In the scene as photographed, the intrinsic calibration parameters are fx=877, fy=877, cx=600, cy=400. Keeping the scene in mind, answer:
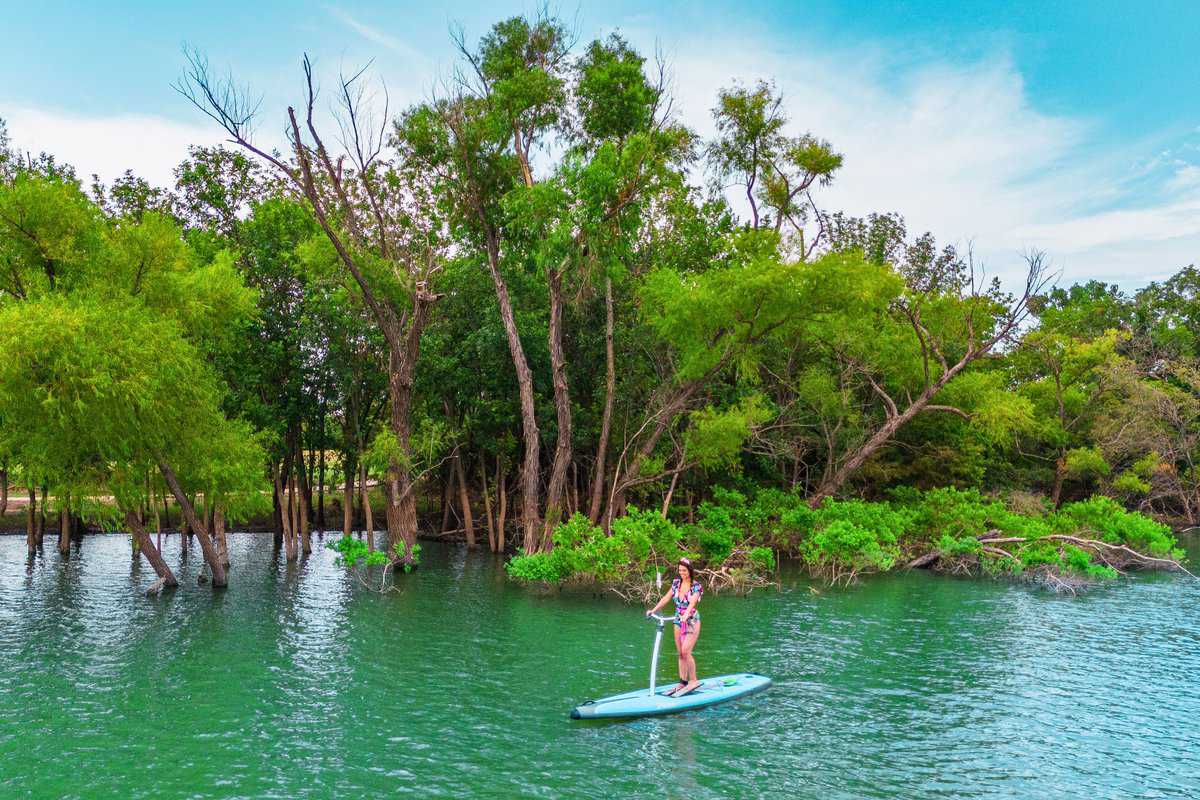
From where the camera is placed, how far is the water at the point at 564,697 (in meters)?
11.2

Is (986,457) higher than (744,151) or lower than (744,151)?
lower

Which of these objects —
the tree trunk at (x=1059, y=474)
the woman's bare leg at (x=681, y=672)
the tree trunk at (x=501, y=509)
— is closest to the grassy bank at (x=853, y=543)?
the tree trunk at (x=501, y=509)

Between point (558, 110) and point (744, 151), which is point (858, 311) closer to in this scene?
point (744, 151)

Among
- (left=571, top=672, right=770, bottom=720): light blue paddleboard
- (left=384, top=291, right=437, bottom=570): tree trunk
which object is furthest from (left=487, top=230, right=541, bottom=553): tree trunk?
(left=571, top=672, right=770, bottom=720): light blue paddleboard

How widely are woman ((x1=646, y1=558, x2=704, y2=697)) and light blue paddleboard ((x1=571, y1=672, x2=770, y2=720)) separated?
6.4 inches

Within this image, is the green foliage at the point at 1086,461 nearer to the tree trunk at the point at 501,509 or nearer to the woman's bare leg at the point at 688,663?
the tree trunk at the point at 501,509

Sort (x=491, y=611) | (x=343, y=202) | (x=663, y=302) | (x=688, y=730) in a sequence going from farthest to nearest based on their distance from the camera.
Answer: (x=663, y=302) → (x=343, y=202) → (x=491, y=611) → (x=688, y=730)

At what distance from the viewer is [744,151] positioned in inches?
1341

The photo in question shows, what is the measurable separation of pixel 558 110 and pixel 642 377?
10110mm

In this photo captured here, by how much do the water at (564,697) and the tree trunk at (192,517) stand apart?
797 millimetres

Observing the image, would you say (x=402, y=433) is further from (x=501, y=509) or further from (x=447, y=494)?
(x=447, y=494)

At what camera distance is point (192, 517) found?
930 inches

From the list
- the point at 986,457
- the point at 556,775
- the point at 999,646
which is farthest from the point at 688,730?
the point at 986,457

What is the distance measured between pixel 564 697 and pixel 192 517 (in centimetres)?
1380
